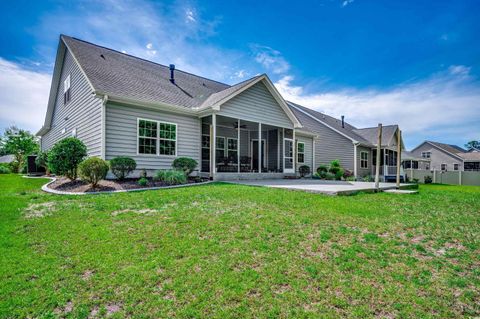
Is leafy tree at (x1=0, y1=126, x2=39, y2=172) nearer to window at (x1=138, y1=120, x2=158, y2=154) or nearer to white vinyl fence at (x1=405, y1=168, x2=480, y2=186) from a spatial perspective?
window at (x1=138, y1=120, x2=158, y2=154)

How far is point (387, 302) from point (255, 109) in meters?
12.1

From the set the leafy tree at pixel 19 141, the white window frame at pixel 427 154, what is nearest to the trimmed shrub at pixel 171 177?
the leafy tree at pixel 19 141

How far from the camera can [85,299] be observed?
2.43 metres

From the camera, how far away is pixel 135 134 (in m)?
10.7

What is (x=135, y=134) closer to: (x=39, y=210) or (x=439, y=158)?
(x=39, y=210)

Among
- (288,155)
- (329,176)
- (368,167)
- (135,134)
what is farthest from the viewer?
(368,167)

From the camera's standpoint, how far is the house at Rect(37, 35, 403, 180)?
34.3ft

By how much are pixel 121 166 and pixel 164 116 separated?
3.25 m

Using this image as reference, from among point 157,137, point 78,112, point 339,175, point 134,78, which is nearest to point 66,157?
point 157,137

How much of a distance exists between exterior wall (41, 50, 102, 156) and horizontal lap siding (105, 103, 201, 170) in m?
0.52

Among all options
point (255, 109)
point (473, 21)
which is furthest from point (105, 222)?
point (473, 21)

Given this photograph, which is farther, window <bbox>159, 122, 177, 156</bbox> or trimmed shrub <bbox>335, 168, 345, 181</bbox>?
trimmed shrub <bbox>335, 168, 345, 181</bbox>

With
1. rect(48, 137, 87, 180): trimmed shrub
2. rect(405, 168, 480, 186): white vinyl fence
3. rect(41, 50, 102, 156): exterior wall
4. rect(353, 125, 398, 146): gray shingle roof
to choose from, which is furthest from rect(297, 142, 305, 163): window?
rect(405, 168, 480, 186): white vinyl fence

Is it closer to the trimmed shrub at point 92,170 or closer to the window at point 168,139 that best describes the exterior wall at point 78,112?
the trimmed shrub at point 92,170
